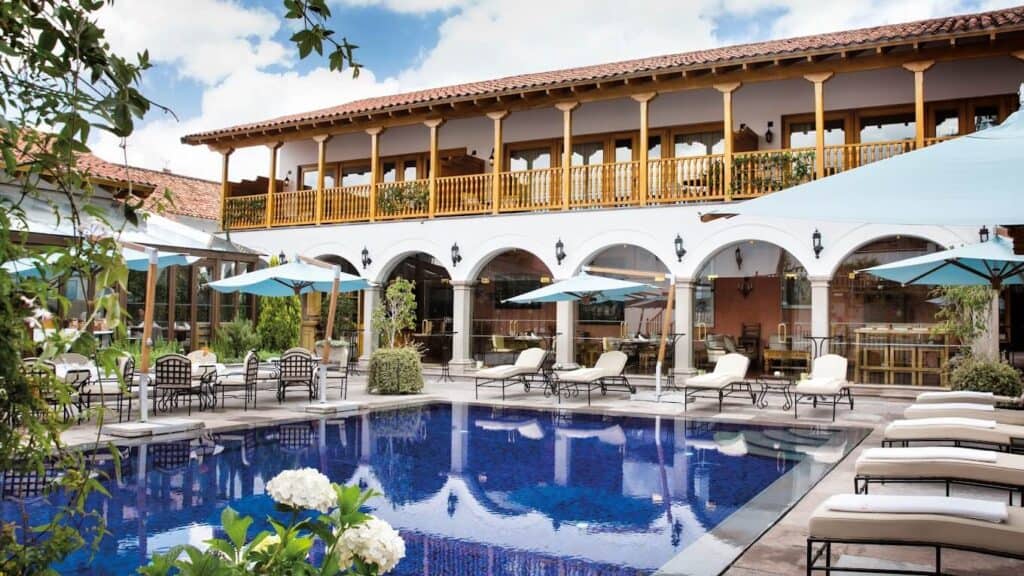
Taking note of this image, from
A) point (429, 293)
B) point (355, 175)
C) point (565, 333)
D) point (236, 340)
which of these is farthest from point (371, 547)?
point (355, 175)

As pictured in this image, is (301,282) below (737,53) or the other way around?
below

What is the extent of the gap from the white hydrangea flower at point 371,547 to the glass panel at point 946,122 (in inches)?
664

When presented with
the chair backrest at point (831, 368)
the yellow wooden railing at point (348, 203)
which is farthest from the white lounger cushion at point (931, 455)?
the yellow wooden railing at point (348, 203)

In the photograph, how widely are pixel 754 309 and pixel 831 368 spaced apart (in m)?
7.02

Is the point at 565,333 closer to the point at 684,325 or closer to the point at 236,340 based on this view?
the point at 684,325

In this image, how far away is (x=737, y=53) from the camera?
55.6 feet

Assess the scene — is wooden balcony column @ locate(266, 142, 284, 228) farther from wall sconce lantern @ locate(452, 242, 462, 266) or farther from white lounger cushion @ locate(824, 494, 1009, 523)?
white lounger cushion @ locate(824, 494, 1009, 523)

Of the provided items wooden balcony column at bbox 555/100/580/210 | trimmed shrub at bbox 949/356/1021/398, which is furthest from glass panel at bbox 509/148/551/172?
trimmed shrub at bbox 949/356/1021/398

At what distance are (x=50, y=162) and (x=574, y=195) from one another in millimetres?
16629

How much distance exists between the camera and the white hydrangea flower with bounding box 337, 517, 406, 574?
207 cm

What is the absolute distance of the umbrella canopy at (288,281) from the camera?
13.1 meters

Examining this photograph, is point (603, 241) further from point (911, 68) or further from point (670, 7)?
point (670, 7)

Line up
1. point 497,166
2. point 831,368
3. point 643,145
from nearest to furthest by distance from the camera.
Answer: point 831,368, point 643,145, point 497,166

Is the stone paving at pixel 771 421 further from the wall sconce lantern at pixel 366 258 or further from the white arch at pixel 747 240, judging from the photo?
the wall sconce lantern at pixel 366 258
